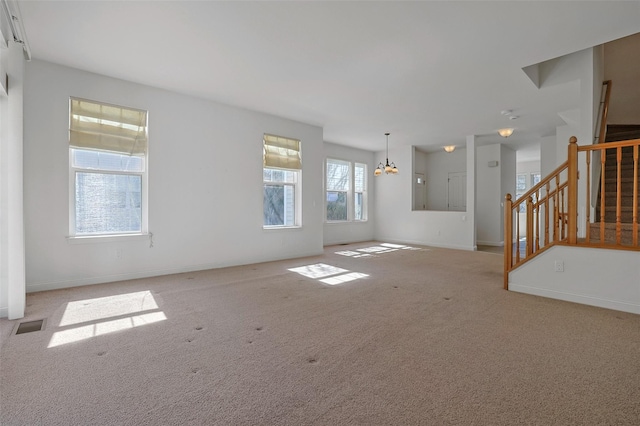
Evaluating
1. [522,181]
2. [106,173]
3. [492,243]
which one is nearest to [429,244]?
[492,243]

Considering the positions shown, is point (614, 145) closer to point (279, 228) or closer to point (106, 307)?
point (279, 228)

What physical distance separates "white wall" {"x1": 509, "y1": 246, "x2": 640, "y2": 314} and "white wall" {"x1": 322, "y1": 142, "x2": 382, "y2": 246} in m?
5.08

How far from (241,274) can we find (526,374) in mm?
3809

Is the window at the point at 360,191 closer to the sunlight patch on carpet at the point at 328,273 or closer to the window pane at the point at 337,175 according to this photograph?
the window pane at the point at 337,175

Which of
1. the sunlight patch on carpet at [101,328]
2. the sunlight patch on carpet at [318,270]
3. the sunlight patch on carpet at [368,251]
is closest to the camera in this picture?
the sunlight patch on carpet at [101,328]

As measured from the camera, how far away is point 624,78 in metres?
5.97

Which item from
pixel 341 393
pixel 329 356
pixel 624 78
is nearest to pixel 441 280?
pixel 329 356

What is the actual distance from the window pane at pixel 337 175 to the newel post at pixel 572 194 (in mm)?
5528

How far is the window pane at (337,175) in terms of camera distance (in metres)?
8.41

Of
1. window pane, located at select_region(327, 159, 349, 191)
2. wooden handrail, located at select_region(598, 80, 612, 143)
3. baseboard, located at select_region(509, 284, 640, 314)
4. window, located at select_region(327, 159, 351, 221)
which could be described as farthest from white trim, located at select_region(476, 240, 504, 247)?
baseboard, located at select_region(509, 284, 640, 314)

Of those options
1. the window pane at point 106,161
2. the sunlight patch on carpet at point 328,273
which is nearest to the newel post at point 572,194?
the sunlight patch on carpet at point 328,273

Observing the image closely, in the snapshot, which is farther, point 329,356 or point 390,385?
point 329,356

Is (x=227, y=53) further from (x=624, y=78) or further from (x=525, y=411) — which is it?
(x=624, y=78)

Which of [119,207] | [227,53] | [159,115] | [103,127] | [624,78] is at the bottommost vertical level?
[119,207]
